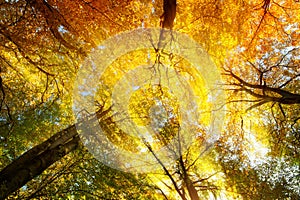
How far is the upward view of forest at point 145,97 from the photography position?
5965mm

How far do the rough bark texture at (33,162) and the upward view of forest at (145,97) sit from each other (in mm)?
31

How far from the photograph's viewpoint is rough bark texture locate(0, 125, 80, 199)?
4398mm

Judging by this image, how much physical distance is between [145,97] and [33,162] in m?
5.02

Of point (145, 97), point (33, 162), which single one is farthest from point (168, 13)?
point (33, 162)

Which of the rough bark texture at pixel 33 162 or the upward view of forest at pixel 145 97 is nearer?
the rough bark texture at pixel 33 162

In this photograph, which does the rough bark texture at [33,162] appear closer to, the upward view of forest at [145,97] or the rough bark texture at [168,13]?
the upward view of forest at [145,97]

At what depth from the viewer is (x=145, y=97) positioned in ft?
30.3

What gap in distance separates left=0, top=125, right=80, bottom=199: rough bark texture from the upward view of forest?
3 cm

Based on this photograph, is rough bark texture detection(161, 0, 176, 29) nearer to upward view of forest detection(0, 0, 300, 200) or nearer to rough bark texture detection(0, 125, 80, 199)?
upward view of forest detection(0, 0, 300, 200)

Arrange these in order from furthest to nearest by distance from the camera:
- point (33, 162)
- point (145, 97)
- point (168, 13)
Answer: point (145, 97) < point (168, 13) < point (33, 162)

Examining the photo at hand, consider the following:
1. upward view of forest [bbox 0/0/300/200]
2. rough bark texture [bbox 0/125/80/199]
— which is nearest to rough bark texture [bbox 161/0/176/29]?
upward view of forest [bbox 0/0/300/200]

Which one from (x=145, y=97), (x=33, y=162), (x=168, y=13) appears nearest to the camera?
(x=33, y=162)

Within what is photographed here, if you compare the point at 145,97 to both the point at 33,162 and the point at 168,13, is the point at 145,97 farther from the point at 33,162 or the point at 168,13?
the point at 33,162

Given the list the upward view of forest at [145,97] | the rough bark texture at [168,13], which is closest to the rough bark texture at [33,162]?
the upward view of forest at [145,97]
